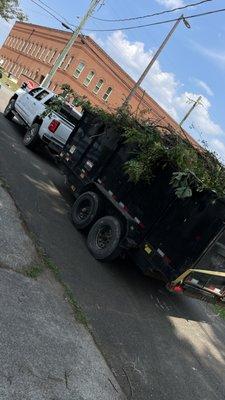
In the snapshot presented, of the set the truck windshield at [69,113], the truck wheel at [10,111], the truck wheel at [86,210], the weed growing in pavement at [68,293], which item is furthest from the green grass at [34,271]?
the truck wheel at [10,111]

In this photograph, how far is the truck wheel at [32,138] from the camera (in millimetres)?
14453

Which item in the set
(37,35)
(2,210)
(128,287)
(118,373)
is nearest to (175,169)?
(128,287)

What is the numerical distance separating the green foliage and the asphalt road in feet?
5.88

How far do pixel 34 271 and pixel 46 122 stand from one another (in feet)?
26.6

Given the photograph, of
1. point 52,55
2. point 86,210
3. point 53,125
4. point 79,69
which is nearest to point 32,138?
point 53,125

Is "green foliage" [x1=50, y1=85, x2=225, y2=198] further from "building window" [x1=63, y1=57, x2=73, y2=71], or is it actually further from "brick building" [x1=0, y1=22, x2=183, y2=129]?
"building window" [x1=63, y1=57, x2=73, y2=71]

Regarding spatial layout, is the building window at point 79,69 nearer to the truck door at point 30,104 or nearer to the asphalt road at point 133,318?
the truck door at point 30,104

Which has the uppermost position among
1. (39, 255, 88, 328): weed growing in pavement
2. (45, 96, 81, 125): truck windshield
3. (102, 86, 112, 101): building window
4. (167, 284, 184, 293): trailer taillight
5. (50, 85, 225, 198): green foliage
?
(102, 86, 112, 101): building window

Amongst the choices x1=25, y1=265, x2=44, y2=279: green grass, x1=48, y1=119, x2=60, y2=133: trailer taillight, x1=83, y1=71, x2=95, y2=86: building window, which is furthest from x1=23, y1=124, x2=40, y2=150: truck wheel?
x1=83, y1=71, x2=95, y2=86: building window

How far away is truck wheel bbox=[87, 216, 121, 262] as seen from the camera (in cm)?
872

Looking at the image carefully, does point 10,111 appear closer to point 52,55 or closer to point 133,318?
point 133,318

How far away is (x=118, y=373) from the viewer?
575 centimetres

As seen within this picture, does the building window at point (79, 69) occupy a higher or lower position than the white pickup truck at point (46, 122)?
higher

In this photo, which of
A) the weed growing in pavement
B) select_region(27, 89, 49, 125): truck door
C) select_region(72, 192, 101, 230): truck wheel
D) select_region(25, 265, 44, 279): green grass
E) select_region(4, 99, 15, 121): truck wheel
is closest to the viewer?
the weed growing in pavement
